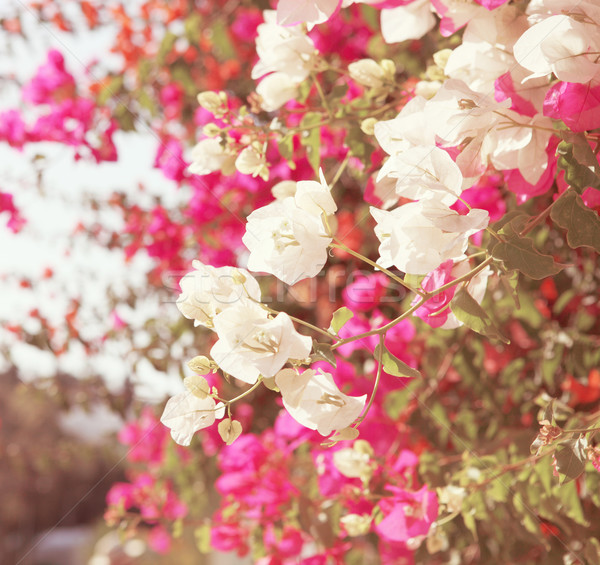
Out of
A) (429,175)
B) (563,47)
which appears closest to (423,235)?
(429,175)

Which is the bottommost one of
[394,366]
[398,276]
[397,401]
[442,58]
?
[397,401]

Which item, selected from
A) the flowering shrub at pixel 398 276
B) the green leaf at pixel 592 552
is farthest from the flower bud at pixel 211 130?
the green leaf at pixel 592 552

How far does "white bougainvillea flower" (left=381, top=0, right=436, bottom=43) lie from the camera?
0.56 m

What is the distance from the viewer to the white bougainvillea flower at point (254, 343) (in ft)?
1.20

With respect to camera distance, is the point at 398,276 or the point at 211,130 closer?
the point at 211,130

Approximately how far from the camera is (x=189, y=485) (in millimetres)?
1314

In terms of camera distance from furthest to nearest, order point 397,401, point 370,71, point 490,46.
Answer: point 397,401
point 370,71
point 490,46

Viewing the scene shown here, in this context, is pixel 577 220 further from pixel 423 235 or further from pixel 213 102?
pixel 213 102

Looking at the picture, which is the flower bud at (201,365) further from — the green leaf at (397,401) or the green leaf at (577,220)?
the green leaf at (397,401)

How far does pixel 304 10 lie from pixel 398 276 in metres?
0.29

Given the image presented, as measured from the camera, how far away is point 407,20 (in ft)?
1.85

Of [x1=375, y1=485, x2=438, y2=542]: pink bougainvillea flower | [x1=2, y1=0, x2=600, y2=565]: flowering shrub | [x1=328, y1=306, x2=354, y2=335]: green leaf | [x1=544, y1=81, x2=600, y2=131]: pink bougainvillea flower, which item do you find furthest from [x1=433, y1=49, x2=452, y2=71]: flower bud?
[x1=375, y1=485, x2=438, y2=542]: pink bougainvillea flower

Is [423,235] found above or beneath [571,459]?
above

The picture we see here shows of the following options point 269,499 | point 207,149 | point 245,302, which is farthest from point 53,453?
point 245,302
